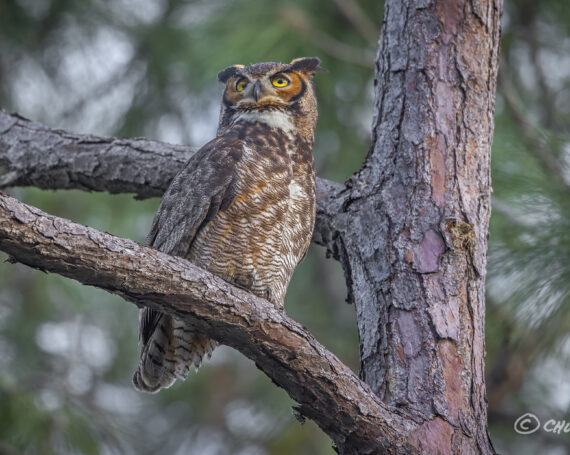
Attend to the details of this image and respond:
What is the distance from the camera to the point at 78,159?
2.94 metres

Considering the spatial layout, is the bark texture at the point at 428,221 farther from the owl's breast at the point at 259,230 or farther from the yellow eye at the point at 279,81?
the yellow eye at the point at 279,81

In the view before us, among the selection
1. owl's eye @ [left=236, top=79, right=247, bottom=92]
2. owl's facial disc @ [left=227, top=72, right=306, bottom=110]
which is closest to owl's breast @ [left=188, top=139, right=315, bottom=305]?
owl's facial disc @ [left=227, top=72, right=306, bottom=110]

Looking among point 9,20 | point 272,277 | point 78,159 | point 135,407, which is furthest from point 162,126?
point 272,277

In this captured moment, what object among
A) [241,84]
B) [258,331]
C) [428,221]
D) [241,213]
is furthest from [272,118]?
[258,331]

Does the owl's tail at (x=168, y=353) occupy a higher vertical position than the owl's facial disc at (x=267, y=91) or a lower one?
lower

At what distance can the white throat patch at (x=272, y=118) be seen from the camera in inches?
102

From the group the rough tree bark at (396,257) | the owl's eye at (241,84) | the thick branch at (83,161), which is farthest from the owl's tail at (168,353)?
the owl's eye at (241,84)

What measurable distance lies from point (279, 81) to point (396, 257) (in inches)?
36.8

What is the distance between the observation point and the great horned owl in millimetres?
2297

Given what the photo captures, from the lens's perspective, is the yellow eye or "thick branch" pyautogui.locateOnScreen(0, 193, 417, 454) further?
the yellow eye

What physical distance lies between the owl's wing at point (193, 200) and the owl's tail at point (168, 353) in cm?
4

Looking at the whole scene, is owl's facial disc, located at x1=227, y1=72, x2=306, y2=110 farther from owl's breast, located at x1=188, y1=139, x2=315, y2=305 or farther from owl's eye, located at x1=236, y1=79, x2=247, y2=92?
owl's breast, located at x1=188, y1=139, x2=315, y2=305

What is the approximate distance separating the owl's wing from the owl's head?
0.80 ft

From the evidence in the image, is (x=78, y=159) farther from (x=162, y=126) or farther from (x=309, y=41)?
(x=162, y=126)
